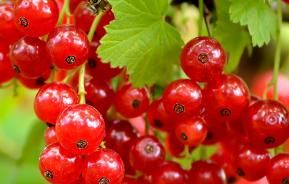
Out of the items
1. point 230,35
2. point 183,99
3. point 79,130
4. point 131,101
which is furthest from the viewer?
point 230,35

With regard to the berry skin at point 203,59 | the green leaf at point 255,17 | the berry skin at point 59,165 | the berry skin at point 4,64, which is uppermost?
the green leaf at point 255,17

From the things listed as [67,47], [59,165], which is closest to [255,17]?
[67,47]

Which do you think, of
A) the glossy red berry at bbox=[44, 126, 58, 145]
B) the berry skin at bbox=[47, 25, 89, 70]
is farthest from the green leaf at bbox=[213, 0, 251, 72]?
the glossy red berry at bbox=[44, 126, 58, 145]

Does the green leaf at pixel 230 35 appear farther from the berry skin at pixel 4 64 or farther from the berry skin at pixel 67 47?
the berry skin at pixel 4 64

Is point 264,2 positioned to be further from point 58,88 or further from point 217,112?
point 58,88

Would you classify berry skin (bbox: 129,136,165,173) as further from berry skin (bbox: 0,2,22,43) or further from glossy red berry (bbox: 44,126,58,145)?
berry skin (bbox: 0,2,22,43)

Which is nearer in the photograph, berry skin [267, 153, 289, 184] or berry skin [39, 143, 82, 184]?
berry skin [39, 143, 82, 184]

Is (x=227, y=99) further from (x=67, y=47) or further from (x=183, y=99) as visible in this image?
(x=67, y=47)

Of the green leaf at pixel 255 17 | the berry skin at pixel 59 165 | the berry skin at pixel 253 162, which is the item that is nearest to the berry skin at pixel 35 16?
the berry skin at pixel 59 165
